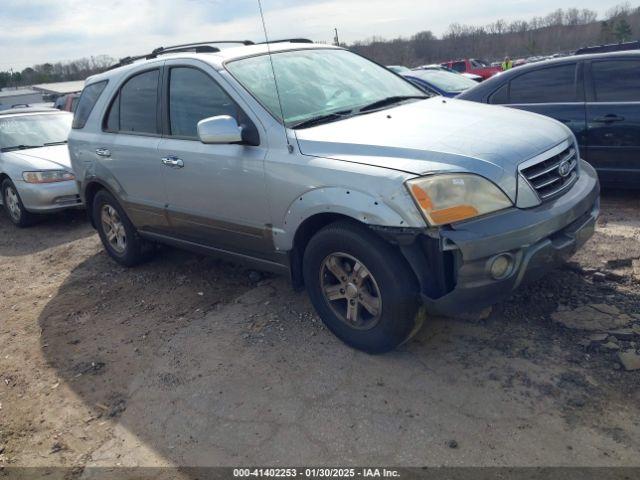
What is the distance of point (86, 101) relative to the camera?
557cm

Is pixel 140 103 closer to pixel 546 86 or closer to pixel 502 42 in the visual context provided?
pixel 546 86

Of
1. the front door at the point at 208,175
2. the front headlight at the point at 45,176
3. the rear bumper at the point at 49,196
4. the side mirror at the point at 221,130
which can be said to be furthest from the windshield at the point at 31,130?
the side mirror at the point at 221,130

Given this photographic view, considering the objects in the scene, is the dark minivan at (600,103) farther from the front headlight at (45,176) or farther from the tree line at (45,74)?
the tree line at (45,74)

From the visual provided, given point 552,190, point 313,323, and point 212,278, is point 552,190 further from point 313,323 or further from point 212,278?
point 212,278

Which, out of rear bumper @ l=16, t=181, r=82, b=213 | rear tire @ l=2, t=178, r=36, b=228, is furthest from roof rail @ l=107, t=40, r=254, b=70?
rear tire @ l=2, t=178, r=36, b=228

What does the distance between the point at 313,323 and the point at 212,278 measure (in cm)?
145

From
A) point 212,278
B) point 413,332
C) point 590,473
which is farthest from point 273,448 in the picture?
point 212,278

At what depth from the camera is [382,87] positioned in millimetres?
4355

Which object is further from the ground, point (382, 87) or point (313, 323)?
point (382, 87)

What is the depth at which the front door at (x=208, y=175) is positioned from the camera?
149 inches

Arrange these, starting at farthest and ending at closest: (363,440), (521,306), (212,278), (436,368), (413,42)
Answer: (413,42) → (212,278) → (521,306) → (436,368) → (363,440)

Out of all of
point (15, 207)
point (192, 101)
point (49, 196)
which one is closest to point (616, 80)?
point (192, 101)

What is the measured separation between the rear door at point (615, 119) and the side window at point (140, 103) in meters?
4.22

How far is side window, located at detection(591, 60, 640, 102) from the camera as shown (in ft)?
18.4
